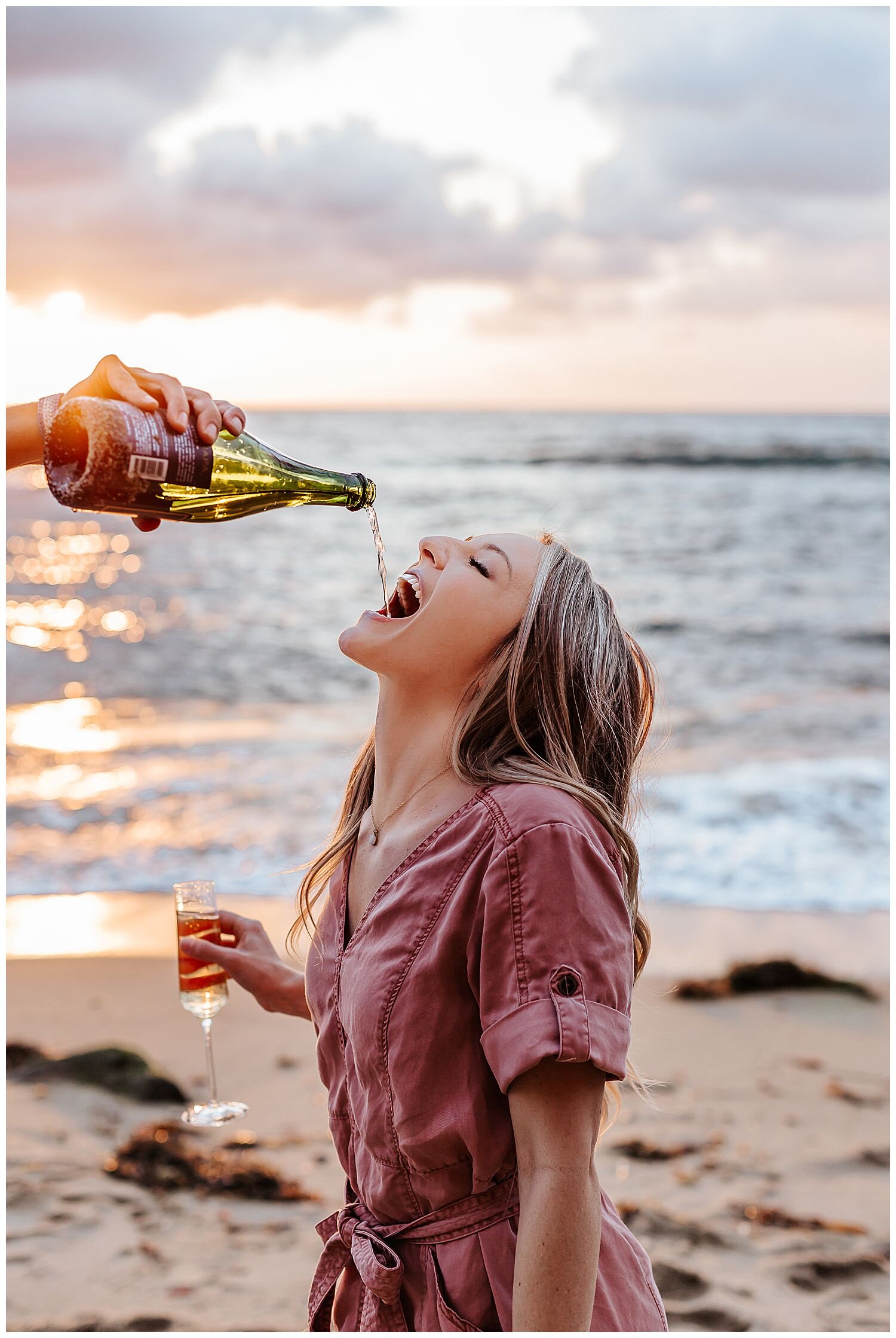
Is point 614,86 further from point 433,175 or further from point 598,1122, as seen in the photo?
point 598,1122

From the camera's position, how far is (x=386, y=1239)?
191 cm

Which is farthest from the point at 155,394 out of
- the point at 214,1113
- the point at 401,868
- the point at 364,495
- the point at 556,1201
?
the point at 214,1113

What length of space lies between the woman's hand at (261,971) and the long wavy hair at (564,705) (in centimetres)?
68

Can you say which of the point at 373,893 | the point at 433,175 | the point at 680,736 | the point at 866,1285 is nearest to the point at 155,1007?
the point at 866,1285

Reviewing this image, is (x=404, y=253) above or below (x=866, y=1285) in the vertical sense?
above

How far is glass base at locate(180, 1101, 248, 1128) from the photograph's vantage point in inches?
112

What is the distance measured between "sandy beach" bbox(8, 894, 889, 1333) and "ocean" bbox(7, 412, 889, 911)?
119 centimetres

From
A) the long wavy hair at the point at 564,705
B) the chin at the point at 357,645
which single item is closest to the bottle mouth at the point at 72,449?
the chin at the point at 357,645

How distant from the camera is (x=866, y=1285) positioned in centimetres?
403

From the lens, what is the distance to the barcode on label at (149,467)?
2.05 m

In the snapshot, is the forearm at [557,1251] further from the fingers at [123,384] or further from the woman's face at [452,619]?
the fingers at [123,384]

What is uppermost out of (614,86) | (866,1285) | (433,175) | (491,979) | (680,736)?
(433,175)

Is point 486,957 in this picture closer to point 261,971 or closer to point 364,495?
point 261,971

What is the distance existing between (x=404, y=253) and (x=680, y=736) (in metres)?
22.0
